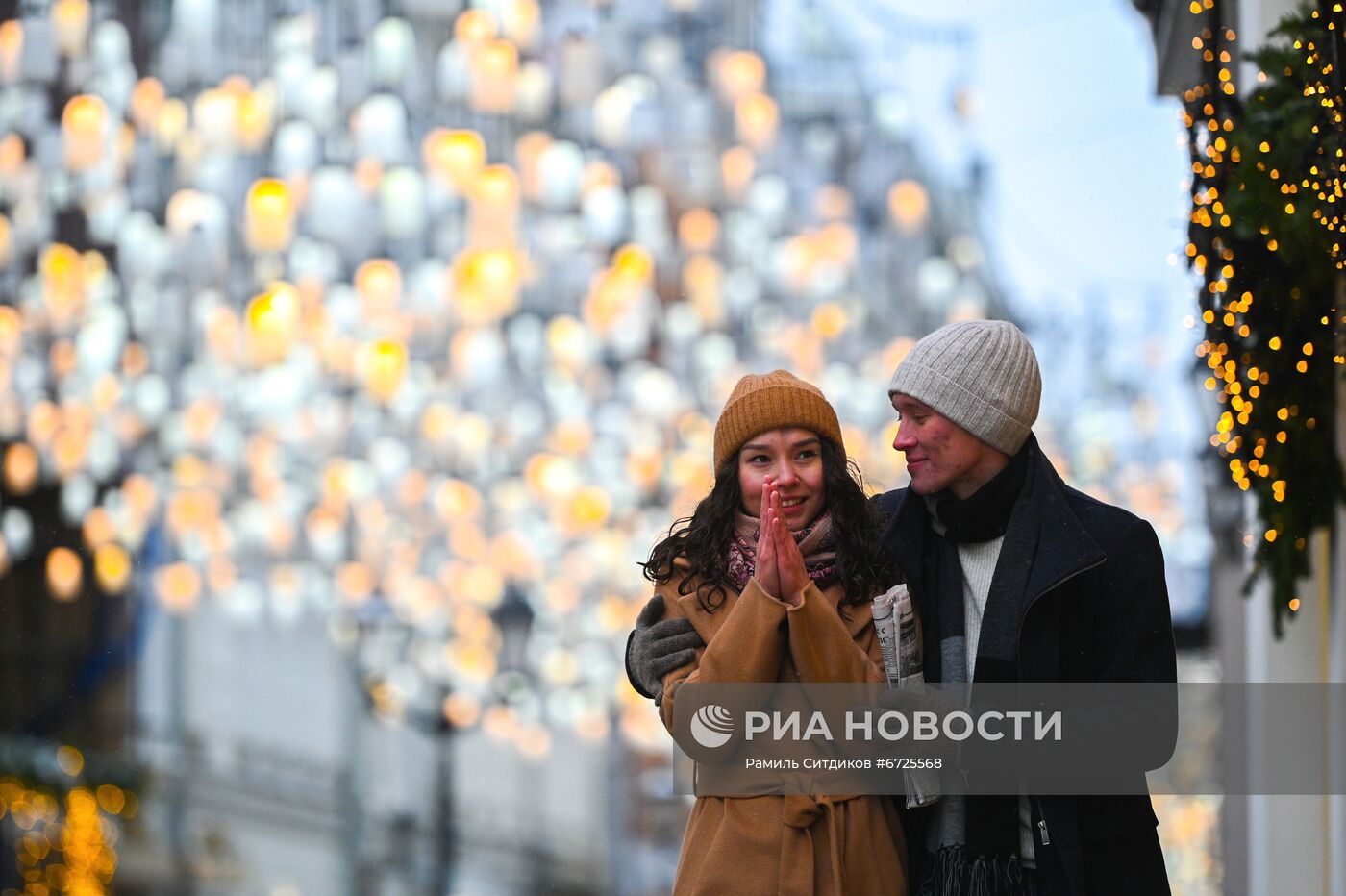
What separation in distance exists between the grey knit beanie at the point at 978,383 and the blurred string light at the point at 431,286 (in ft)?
12.4

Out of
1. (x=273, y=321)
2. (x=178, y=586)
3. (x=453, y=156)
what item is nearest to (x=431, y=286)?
(x=453, y=156)

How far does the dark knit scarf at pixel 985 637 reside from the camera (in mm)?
1860

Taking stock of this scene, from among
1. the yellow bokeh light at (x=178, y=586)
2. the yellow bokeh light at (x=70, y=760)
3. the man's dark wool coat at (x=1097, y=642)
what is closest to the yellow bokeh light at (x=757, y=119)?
the yellow bokeh light at (x=178, y=586)

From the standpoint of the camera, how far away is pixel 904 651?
1.87m

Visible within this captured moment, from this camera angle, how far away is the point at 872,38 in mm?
5672

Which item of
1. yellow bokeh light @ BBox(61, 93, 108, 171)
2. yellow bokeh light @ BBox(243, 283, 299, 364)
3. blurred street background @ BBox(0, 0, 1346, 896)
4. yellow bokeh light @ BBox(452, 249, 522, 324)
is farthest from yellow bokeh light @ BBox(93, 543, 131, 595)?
yellow bokeh light @ BBox(452, 249, 522, 324)

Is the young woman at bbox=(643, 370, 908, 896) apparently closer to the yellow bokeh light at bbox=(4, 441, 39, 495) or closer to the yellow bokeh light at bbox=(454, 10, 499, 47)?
the yellow bokeh light at bbox=(454, 10, 499, 47)

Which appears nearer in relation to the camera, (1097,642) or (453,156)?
(1097,642)

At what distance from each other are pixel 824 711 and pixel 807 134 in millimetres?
4514

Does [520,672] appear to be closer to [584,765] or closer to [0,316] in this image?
[584,765]

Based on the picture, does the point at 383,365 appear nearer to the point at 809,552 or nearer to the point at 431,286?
the point at 431,286
